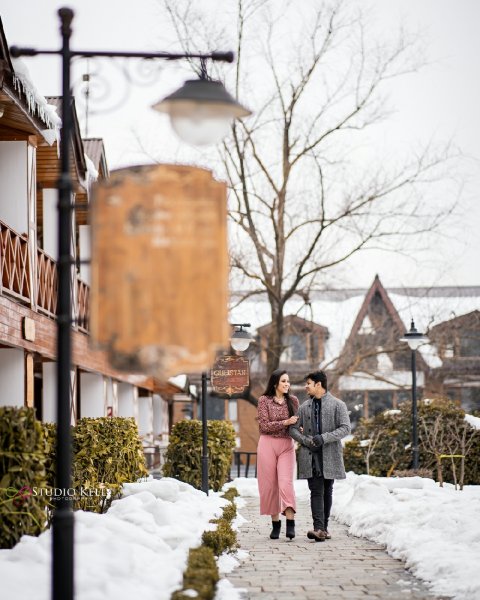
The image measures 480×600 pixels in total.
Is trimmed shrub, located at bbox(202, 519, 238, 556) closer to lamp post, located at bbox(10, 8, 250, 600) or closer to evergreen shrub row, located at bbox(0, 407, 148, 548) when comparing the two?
evergreen shrub row, located at bbox(0, 407, 148, 548)

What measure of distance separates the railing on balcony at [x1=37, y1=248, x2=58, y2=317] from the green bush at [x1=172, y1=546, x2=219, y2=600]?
8.13 metres

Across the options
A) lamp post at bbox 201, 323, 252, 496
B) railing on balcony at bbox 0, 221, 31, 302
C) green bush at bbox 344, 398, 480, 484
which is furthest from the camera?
green bush at bbox 344, 398, 480, 484

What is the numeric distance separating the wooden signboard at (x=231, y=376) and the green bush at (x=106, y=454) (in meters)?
4.61

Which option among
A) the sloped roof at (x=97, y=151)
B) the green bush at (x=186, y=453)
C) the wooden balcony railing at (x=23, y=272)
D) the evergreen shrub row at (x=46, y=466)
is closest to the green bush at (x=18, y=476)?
the evergreen shrub row at (x=46, y=466)

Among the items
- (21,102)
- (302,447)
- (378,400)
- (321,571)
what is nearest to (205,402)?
(302,447)

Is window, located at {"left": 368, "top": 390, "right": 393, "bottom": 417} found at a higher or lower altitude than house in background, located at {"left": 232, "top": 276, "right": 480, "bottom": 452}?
lower

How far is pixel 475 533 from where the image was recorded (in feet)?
29.8

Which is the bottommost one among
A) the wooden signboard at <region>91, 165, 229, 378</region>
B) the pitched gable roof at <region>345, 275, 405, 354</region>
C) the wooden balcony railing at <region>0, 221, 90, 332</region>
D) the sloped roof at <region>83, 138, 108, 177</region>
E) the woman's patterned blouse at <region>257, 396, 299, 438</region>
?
the woman's patterned blouse at <region>257, 396, 299, 438</region>

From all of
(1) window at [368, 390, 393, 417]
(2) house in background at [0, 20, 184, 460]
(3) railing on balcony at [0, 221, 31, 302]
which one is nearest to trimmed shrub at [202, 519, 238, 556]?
(2) house in background at [0, 20, 184, 460]

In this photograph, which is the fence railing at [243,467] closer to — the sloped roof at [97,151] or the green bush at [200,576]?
the sloped roof at [97,151]

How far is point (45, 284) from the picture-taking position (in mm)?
15750

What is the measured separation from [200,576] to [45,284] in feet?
32.1

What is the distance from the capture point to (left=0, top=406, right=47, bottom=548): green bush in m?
7.84

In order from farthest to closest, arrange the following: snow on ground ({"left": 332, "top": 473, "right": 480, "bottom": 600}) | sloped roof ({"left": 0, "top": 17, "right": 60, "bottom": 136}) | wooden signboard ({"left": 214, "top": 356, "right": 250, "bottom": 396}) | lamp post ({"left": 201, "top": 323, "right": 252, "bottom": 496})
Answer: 1. wooden signboard ({"left": 214, "top": 356, "right": 250, "bottom": 396})
2. lamp post ({"left": 201, "top": 323, "right": 252, "bottom": 496})
3. sloped roof ({"left": 0, "top": 17, "right": 60, "bottom": 136})
4. snow on ground ({"left": 332, "top": 473, "right": 480, "bottom": 600})
